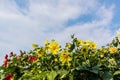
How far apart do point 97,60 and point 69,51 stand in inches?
16.7

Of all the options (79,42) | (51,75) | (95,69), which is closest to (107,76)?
(95,69)

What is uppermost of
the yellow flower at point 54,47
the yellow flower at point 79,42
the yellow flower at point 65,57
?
the yellow flower at point 79,42

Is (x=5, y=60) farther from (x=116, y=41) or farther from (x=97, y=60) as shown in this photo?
(x=116, y=41)

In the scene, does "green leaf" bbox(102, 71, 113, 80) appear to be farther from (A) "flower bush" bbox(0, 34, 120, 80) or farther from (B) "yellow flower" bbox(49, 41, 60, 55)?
(B) "yellow flower" bbox(49, 41, 60, 55)

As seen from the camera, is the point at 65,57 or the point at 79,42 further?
the point at 79,42

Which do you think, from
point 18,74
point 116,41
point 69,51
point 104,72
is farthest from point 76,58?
point 116,41

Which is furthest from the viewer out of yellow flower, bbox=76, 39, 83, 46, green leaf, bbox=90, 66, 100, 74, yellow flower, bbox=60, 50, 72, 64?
yellow flower, bbox=76, 39, 83, 46

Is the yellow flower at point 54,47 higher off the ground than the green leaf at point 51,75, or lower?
higher

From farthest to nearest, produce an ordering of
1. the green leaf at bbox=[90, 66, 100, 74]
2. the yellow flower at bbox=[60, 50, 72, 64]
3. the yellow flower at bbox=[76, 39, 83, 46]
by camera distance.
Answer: the yellow flower at bbox=[76, 39, 83, 46]
the green leaf at bbox=[90, 66, 100, 74]
the yellow flower at bbox=[60, 50, 72, 64]

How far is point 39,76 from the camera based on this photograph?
13.9ft

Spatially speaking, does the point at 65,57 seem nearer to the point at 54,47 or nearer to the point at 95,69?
the point at 54,47

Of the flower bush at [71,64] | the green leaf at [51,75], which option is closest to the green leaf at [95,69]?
the flower bush at [71,64]

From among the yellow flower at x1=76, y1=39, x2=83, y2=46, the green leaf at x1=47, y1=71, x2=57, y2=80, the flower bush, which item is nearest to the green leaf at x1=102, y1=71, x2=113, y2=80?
the flower bush

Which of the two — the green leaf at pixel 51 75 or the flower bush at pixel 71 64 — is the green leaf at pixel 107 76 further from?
the green leaf at pixel 51 75
